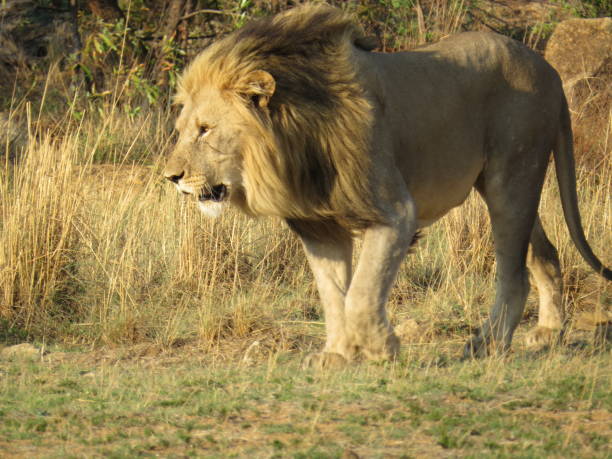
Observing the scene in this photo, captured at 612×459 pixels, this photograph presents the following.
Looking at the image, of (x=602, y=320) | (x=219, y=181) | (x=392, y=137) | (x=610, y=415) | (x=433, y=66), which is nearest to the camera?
(x=610, y=415)

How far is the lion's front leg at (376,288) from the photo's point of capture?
4134mm

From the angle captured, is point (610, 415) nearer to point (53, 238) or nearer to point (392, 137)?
point (392, 137)

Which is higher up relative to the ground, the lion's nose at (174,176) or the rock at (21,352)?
the lion's nose at (174,176)

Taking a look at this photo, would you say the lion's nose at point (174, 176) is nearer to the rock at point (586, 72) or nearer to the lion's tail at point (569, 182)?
the lion's tail at point (569, 182)

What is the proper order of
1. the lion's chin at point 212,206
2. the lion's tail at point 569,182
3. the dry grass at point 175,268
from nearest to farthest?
the lion's chin at point 212,206 → the lion's tail at point 569,182 → the dry grass at point 175,268

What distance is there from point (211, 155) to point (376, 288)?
32.3 inches

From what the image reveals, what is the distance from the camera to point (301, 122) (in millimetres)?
4129

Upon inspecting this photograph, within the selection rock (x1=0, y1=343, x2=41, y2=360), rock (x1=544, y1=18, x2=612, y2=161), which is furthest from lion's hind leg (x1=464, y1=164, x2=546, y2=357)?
rock (x1=544, y1=18, x2=612, y2=161)

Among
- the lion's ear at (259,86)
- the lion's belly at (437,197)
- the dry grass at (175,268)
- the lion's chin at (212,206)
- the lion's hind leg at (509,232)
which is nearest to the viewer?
the lion's ear at (259,86)

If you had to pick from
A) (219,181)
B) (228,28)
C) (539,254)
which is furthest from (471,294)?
(228,28)

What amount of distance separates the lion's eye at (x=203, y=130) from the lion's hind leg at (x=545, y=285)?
6.19 ft

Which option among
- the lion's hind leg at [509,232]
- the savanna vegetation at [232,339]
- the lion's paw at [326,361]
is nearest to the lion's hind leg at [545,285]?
the savanna vegetation at [232,339]

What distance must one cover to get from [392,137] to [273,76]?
0.59 metres

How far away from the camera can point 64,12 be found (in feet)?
37.0
